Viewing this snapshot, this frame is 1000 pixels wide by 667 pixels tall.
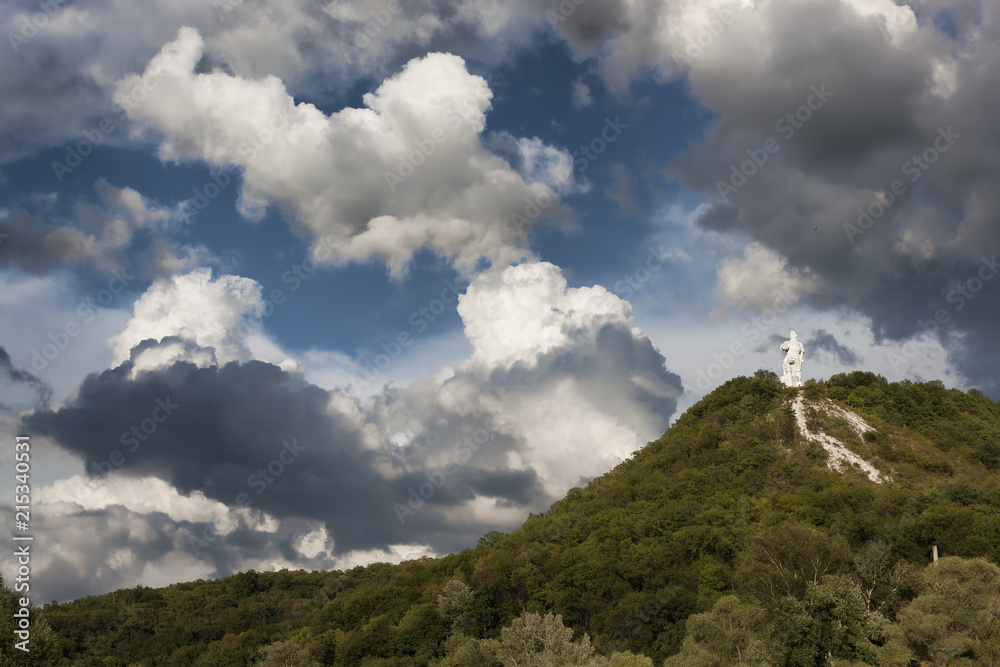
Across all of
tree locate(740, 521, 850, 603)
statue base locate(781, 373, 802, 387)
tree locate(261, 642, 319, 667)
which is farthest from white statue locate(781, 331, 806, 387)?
tree locate(261, 642, 319, 667)

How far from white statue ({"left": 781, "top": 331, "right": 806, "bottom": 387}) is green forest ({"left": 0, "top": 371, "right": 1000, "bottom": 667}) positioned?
333 cm

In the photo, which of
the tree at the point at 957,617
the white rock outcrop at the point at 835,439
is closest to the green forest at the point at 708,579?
the tree at the point at 957,617

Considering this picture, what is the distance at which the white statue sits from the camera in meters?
140

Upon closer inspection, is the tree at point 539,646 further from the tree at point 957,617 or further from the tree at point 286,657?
the tree at point 286,657

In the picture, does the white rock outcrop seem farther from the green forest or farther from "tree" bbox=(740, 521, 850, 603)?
"tree" bbox=(740, 521, 850, 603)

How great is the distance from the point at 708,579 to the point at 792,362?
61877 mm

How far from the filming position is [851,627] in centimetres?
4750

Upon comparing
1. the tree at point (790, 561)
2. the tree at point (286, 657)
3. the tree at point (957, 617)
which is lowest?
the tree at point (286, 657)

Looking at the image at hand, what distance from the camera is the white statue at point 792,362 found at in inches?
5492

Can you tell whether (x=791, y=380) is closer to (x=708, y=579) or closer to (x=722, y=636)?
(x=708, y=579)

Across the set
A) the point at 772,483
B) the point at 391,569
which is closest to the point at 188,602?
the point at 391,569

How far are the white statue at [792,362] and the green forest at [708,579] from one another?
333 centimetres

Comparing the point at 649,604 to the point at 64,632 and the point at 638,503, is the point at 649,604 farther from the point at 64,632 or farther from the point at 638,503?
the point at 64,632

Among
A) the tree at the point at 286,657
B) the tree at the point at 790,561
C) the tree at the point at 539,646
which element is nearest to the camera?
the tree at the point at 539,646
